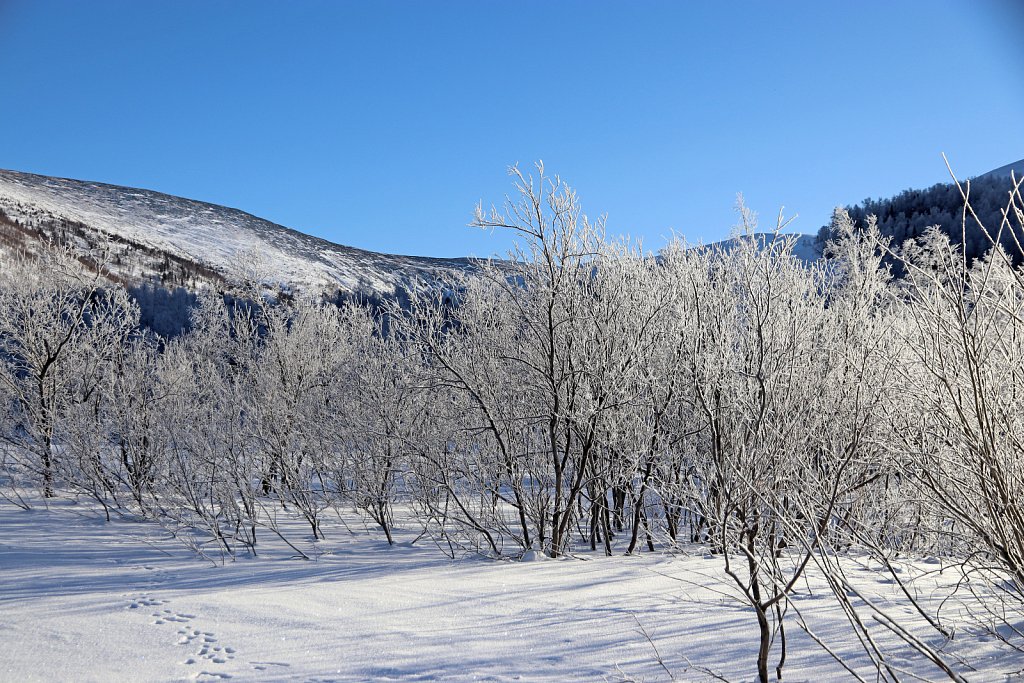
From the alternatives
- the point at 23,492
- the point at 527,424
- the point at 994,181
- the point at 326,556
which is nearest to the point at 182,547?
the point at 326,556

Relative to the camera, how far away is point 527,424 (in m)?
8.50

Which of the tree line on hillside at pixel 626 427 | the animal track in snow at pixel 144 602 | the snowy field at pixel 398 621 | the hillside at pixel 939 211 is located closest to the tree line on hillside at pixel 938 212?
the hillside at pixel 939 211

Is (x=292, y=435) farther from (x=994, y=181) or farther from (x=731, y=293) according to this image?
(x=994, y=181)

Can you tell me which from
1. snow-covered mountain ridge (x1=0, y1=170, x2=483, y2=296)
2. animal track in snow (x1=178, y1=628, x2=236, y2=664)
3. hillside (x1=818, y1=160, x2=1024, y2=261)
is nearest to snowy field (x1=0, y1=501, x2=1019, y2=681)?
animal track in snow (x1=178, y1=628, x2=236, y2=664)

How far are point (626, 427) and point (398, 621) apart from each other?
4.06 m

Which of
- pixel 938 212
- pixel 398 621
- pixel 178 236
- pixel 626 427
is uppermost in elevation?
pixel 178 236

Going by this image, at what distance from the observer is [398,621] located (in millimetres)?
6035

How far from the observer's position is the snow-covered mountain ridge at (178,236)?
Answer: 6531cm

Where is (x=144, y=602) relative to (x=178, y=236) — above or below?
below

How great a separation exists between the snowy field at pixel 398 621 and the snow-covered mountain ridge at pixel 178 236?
2057 inches

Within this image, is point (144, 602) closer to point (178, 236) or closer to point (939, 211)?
point (939, 211)

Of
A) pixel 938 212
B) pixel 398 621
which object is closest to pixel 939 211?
pixel 938 212

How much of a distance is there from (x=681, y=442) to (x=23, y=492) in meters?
14.4

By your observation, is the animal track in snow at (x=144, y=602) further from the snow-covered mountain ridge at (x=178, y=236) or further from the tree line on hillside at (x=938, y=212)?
the snow-covered mountain ridge at (x=178, y=236)
